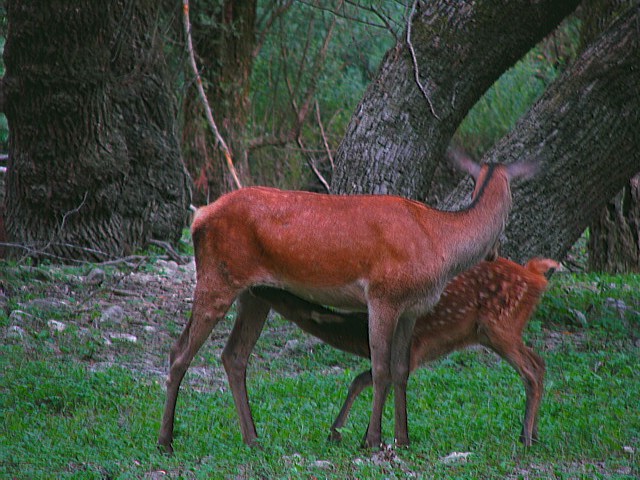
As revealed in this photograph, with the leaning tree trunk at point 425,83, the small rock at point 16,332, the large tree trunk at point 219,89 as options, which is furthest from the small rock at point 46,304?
the large tree trunk at point 219,89

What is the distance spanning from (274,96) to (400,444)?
1397 centimetres

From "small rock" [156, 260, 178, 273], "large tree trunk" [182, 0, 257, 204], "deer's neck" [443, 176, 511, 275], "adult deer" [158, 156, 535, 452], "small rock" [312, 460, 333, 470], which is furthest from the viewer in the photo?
"large tree trunk" [182, 0, 257, 204]

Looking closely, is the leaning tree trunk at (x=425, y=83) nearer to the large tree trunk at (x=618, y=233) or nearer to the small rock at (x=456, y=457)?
the small rock at (x=456, y=457)

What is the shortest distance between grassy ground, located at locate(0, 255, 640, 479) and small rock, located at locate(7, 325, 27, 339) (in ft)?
0.05

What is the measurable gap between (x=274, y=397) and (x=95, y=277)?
3671mm

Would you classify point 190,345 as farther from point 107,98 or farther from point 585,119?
point 107,98

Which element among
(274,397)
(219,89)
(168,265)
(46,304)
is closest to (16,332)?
(46,304)

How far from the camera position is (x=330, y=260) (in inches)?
211

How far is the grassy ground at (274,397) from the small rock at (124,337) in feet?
0.05

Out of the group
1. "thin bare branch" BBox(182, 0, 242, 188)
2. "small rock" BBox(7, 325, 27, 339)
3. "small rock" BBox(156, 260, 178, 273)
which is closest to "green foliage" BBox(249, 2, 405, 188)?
"small rock" BBox(156, 260, 178, 273)

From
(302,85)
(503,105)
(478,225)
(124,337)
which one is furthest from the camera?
(302,85)

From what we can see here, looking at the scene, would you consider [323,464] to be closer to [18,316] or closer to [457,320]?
[457,320]

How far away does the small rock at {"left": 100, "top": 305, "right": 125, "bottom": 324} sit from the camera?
→ 8453mm

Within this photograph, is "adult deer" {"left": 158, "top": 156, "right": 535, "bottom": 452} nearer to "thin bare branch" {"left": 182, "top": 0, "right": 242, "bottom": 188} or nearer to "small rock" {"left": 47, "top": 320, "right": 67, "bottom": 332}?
"thin bare branch" {"left": 182, "top": 0, "right": 242, "bottom": 188}
